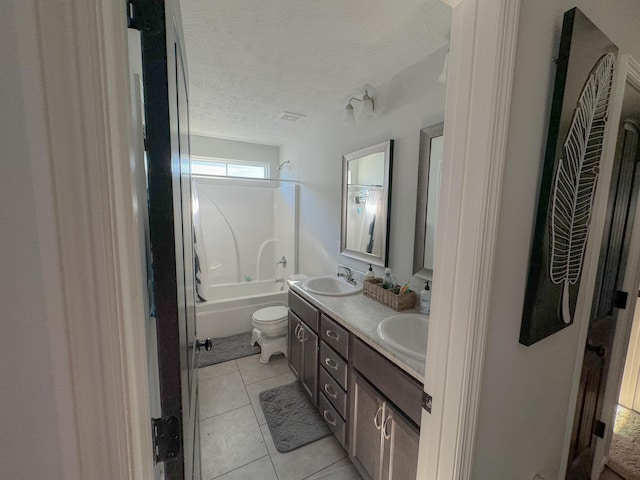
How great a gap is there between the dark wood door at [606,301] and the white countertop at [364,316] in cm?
83

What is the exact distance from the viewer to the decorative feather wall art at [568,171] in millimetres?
755

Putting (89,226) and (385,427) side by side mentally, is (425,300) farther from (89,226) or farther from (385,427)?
(89,226)

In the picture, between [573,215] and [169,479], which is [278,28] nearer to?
[573,215]

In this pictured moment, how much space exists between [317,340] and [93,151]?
5.69 ft

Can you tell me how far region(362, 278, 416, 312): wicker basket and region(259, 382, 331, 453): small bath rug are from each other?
0.99 meters

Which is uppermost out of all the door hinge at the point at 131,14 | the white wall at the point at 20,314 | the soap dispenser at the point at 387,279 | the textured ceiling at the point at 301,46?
the textured ceiling at the point at 301,46

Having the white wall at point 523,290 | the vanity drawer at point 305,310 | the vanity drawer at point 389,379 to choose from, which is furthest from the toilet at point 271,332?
the white wall at point 523,290

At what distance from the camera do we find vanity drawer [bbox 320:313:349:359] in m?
1.53

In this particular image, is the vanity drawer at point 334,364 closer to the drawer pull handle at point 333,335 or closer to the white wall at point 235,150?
the drawer pull handle at point 333,335

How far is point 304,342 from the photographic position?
2.05 m

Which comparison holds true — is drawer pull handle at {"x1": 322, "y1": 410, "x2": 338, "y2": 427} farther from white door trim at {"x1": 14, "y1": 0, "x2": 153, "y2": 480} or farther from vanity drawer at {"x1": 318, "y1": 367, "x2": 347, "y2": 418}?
white door trim at {"x1": 14, "y1": 0, "x2": 153, "y2": 480}

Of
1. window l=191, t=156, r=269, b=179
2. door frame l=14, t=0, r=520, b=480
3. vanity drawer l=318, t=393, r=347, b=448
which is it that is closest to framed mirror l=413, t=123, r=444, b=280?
vanity drawer l=318, t=393, r=347, b=448

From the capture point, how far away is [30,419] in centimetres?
34

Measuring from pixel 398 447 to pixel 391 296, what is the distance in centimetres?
79
